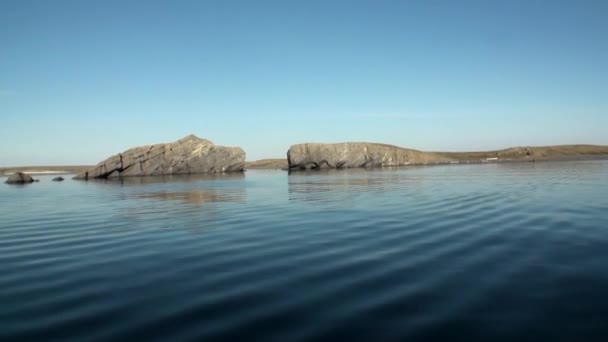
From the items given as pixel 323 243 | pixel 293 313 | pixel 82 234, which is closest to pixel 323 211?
pixel 323 243

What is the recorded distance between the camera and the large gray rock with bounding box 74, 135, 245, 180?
314ft

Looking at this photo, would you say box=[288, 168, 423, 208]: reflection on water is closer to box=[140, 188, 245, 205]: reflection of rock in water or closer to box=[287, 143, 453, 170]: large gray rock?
box=[140, 188, 245, 205]: reflection of rock in water

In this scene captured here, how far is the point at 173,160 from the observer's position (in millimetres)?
105875

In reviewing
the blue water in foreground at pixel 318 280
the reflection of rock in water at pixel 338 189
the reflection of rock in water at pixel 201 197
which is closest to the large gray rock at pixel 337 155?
the reflection of rock in water at pixel 338 189

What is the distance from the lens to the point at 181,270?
10.2 meters

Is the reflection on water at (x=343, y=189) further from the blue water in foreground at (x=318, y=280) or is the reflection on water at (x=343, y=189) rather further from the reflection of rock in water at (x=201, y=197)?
the blue water in foreground at (x=318, y=280)

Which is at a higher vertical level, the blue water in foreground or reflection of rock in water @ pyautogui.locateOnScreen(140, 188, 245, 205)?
reflection of rock in water @ pyautogui.locateOnScreen(140, 188, 245, 205)

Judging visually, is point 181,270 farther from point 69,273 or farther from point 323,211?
point 323,211

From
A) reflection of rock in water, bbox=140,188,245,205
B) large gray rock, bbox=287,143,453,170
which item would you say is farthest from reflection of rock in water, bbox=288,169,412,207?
large gray rock, bbox=287,143,453,170

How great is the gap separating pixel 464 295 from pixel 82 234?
14950 millimetres

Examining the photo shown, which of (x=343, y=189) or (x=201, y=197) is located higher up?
(x=201, y=197)

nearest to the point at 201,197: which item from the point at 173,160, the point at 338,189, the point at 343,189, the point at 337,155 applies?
the point at 338,189

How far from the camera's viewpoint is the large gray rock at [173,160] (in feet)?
314

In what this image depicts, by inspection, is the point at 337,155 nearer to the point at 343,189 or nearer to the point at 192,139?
the point at 192,139
